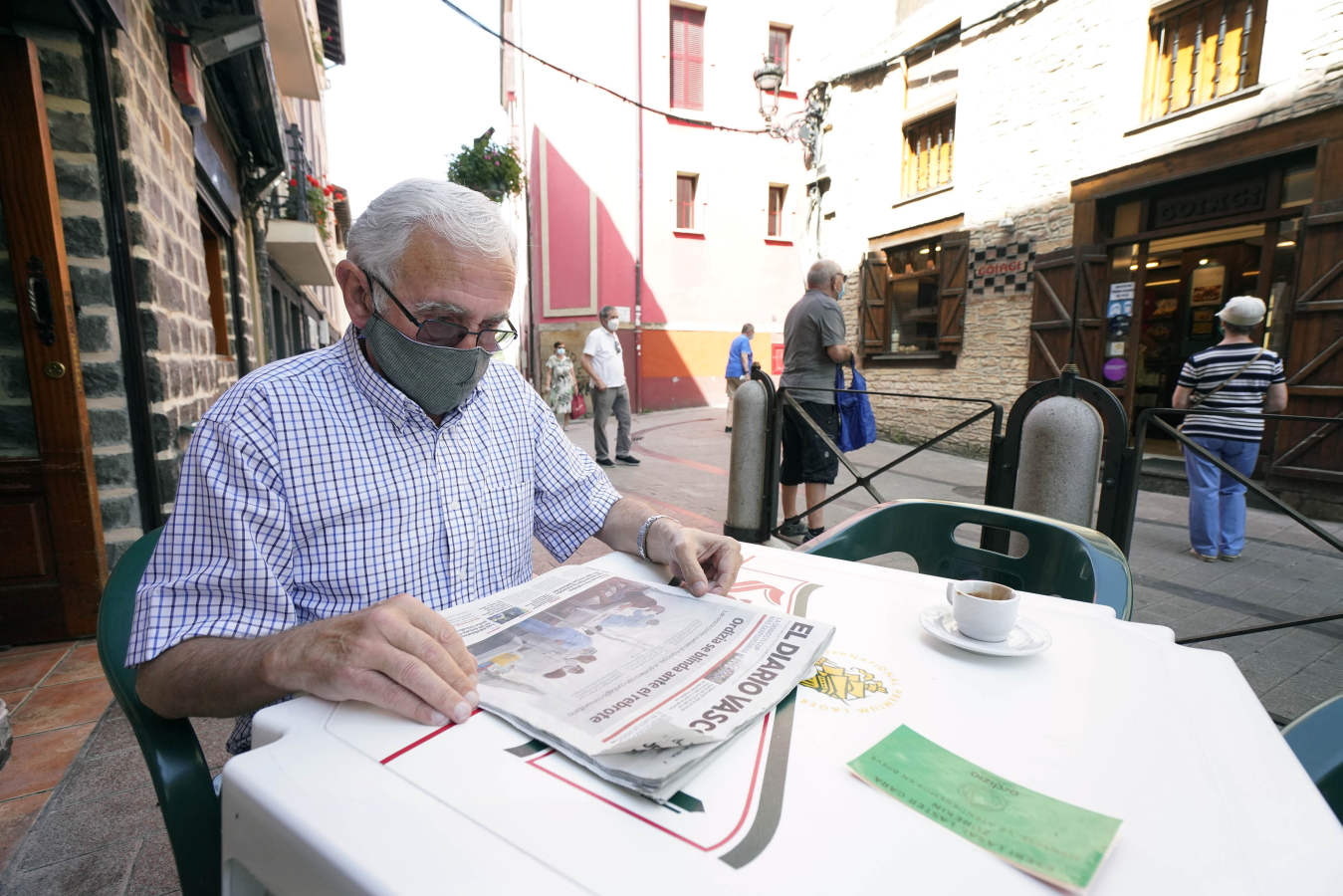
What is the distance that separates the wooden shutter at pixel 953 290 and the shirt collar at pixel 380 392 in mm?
7858

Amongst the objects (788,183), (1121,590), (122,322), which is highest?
(788,183)

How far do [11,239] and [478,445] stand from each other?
2.18 metres

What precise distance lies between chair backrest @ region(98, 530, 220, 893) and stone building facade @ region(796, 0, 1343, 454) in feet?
23.3

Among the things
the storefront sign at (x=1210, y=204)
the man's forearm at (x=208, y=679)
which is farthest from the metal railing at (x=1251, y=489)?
the storefront sign at (x=1210, y=204)

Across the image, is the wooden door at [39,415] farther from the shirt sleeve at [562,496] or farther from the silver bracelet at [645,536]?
the silver bracelet at [645,536]

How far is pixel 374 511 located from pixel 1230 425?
4.66 m

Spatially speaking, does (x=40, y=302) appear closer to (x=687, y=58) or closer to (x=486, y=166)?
(x=486, y=166)

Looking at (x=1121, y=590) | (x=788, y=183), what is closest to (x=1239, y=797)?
(x=1121, y=590)

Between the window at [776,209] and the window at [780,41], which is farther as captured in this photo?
the window at [776,209]

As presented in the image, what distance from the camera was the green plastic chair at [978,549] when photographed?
1463mm

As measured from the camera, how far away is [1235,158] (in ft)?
17.7

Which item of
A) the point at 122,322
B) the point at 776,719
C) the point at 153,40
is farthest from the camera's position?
the point at 153,40

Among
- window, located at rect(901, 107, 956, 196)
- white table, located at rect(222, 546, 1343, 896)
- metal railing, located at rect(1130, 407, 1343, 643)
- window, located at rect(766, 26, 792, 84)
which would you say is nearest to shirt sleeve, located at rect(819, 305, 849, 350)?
metal railing, located at rect(1130, 407, 1343, 643)

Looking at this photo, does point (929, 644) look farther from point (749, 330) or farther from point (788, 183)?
point (788, 183)
